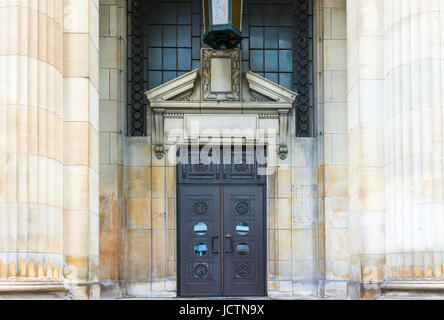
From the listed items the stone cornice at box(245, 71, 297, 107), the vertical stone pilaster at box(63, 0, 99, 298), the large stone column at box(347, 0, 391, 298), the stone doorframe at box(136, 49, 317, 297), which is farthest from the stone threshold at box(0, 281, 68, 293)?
the stone cornice at box(245, 71, 297, 107)

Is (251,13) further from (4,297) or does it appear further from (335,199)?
(4,297)

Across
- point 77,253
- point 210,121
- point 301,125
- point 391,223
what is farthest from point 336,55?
point 77,253

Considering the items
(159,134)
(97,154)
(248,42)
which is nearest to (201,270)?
(159,134)

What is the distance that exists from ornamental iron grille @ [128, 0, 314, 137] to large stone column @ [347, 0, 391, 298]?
4.77 meters

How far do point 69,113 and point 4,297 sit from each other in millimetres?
3405

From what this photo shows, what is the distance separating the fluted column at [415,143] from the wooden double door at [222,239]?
5.51 meters

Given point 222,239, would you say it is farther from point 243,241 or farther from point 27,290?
point 27,290

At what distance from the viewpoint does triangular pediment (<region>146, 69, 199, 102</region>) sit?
17.6 metres

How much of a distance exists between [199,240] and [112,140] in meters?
3.08

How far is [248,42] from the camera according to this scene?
736 inches

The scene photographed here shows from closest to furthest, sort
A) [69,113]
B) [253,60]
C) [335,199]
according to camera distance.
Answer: [69,113]
[335,199]
[253,60]

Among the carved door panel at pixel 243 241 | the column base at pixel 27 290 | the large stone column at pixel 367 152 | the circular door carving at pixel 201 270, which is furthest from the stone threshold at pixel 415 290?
the circular door carving at pixel 201 270

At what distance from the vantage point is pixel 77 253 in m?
12.8
